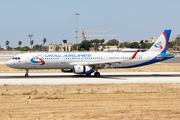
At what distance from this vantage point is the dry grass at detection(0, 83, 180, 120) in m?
16.1

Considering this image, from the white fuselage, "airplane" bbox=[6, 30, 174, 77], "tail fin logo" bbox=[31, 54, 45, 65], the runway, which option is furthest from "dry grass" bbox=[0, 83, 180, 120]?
the white fuselage

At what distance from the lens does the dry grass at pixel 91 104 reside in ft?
52.7

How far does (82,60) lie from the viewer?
41312 mm

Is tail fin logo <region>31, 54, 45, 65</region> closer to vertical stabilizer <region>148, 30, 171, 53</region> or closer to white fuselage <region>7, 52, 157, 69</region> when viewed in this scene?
white fuselage <region>7, 52, 157, 69</region>

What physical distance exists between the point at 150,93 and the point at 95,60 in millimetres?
18270

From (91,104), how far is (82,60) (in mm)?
22222

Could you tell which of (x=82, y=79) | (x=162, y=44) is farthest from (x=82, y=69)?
(x=162, y=44)

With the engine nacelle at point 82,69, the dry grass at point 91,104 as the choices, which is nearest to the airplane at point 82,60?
the engine nacelle at point 82,69

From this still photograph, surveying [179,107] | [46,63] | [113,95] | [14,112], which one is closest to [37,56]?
→ [46,63]

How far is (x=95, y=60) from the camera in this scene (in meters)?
41.9

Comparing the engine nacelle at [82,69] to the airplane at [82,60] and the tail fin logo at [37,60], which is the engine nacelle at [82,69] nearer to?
the airplane at [82,60]

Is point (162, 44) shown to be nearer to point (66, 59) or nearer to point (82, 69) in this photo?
point (82, 69)

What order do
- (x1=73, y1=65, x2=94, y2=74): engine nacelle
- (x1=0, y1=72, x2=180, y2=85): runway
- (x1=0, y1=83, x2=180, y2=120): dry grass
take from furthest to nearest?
(x1=73, y1=65, x2=94, y2=74): engine nacelle, (x1=0, y1=72, x2=180, y2=85): runway, (x1=0, y1=83, x2=180, y2=120): dry grass

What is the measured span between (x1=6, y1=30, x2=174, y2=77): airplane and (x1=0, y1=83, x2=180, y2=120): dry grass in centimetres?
1325
